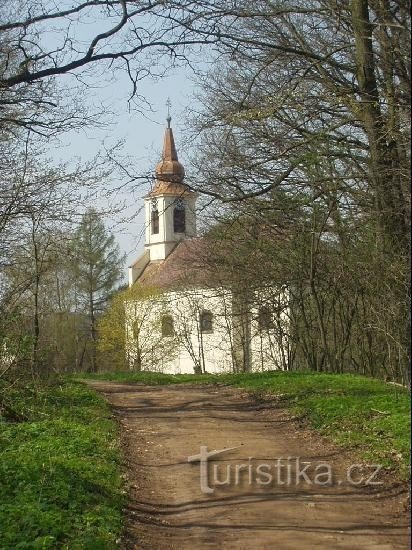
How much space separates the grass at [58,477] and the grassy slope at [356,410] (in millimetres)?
2789

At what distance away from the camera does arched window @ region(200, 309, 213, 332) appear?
3609 cm

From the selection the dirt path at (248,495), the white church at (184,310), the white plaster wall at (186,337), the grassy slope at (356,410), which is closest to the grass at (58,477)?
the dirt path at (248,495)

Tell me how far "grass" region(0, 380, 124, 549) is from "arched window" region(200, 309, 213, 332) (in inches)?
904

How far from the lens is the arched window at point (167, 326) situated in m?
43.7

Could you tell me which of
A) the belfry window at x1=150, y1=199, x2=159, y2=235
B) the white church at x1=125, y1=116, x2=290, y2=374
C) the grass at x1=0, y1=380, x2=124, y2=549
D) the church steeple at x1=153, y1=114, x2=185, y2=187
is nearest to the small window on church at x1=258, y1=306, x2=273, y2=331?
the white church at x1=125, y1=116, x2=290, y2=374

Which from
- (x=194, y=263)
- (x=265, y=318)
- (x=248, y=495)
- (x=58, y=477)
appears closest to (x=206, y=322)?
(x=194, y=263)

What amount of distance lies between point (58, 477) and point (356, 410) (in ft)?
15.7

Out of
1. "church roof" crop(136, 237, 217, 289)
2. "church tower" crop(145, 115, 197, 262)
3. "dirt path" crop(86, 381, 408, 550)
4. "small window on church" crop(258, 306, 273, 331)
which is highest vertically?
"church tower" crop(145, 115, 197, 262)

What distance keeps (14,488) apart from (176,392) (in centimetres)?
885

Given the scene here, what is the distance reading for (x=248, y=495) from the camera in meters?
7.55

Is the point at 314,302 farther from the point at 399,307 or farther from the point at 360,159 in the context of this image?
the point at 399,307

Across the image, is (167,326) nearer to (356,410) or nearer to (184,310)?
(184,310)

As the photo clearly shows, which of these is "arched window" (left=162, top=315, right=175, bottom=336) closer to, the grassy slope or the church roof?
the church roof

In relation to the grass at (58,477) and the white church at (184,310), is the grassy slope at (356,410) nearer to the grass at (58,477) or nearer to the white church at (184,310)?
the grass at (58,477)
